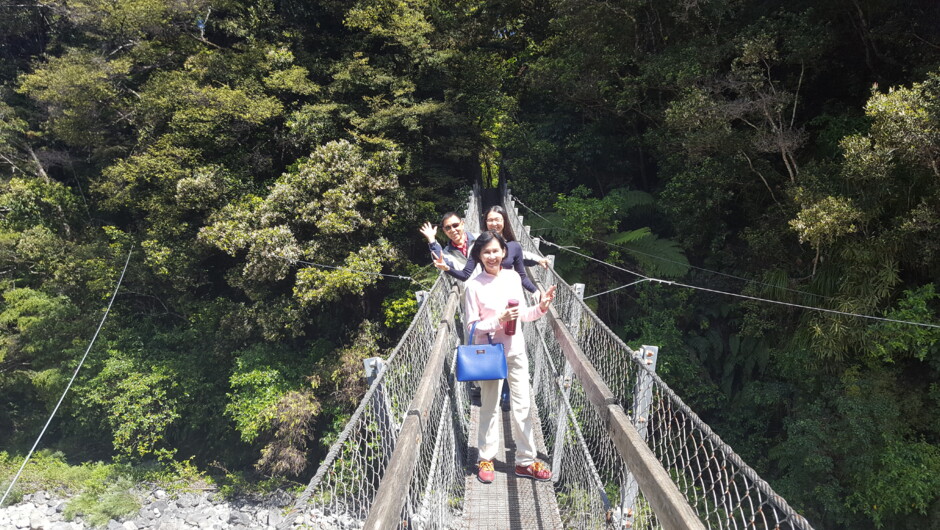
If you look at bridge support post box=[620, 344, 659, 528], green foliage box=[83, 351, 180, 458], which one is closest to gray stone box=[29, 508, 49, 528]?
green foliage box=[83, 351, 180, 458]

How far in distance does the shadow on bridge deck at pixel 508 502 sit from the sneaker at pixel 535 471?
2 centimetres

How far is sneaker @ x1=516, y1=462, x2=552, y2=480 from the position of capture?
2039mm

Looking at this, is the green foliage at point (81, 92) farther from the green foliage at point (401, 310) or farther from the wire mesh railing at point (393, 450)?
the wire mesh railing at point (393, 450)

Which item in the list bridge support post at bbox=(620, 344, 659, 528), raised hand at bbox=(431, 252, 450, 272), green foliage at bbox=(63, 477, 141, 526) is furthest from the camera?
green foliage at bbox=(63, 477, 141, 526)

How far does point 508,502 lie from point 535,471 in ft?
0.62

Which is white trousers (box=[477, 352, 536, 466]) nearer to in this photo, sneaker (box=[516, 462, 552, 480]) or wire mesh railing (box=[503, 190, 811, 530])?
sneaker (box=[516, 462, 552, 480])

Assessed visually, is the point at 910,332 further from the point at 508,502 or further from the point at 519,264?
the point at 508,502

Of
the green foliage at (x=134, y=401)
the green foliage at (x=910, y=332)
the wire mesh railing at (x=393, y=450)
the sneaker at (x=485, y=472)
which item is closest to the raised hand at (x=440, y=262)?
the wire mesh railing at (x=393, y=450)

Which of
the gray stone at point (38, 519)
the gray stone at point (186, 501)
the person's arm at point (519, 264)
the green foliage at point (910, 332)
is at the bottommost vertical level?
the gray stone at point (38, 519)

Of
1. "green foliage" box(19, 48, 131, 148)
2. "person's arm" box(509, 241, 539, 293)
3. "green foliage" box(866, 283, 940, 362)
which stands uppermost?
"green foliage" box(19, 48, 131, 148)

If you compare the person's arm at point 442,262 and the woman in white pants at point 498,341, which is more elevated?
the person's arm at point 442,262

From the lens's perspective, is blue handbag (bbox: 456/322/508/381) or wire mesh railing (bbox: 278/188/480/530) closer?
wire mesh railing (bbox: 278/188/480/530)

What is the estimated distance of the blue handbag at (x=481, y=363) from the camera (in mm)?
1880

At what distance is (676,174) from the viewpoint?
762cm
